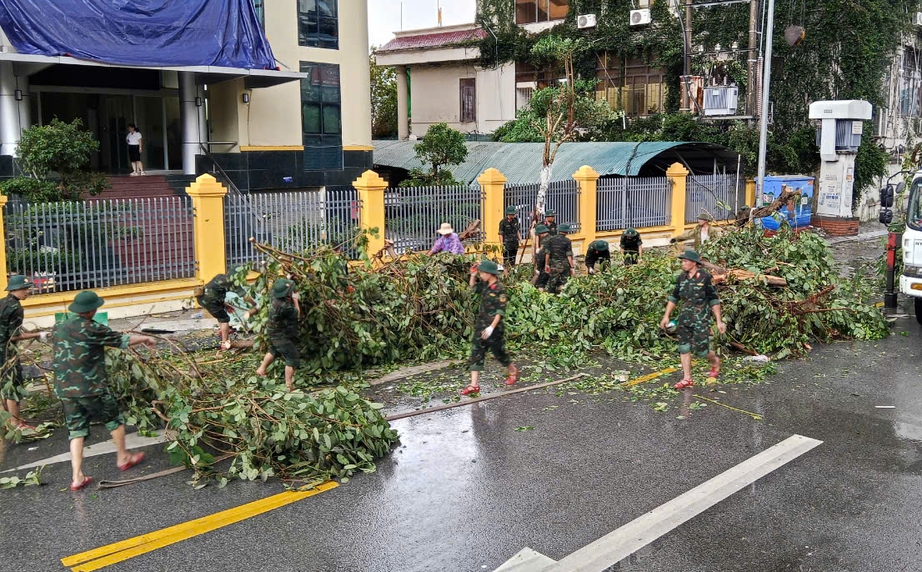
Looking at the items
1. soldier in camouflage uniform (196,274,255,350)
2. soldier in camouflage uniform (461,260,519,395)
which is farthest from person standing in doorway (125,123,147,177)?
soldier in camouflage uniform (461,260,519,395)

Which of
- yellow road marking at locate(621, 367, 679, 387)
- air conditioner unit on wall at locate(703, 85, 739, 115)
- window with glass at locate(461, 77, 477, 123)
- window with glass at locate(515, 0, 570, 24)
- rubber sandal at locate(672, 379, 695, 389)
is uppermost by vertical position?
window with glass at locate(515, 0, 570, 24)

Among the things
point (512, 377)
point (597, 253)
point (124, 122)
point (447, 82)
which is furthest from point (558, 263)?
point (447, 82)

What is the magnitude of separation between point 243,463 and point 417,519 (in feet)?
5.31

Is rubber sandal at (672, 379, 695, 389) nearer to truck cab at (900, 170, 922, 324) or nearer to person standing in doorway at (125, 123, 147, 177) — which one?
truck cab at (900, 170, 922, 324)

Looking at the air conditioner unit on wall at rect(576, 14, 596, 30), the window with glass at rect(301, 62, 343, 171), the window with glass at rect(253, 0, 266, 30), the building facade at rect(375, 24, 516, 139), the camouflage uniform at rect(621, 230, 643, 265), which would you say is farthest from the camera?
the building facade at rect(375, 24, 516, 139)

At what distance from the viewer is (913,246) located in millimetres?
11797

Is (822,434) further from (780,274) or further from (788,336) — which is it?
(780,274)

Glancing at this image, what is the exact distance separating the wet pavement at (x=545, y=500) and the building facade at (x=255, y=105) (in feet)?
53.6

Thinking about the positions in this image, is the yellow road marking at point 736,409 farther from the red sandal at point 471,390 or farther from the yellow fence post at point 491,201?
the yellow fence post at point 491,201

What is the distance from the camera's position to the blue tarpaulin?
18.5m

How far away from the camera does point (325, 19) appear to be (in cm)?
2480

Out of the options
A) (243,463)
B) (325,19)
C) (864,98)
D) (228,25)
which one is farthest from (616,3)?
(243,463)

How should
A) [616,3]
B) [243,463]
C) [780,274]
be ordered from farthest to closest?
1. [616,3]
2. [780,274]
3. [243,463]

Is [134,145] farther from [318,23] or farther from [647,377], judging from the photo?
[647,377]
